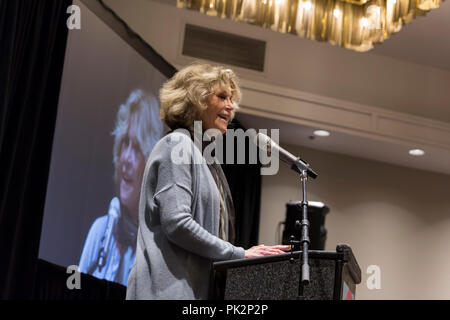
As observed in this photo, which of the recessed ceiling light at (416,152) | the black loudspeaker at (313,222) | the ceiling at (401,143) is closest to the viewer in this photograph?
the black loudspeaker at (313,222)

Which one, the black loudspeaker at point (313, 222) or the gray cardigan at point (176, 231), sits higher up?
the black loudspeaker at point (313, 222)

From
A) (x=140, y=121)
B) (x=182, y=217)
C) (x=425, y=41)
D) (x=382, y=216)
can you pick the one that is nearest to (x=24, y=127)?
(x=140, y=121)

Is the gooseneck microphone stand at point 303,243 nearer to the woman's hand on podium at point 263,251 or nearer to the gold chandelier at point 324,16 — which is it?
the woman's hand on podium at point 263,251

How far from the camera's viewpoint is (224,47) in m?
5.70

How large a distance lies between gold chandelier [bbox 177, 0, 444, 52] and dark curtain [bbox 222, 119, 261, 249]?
1918mm

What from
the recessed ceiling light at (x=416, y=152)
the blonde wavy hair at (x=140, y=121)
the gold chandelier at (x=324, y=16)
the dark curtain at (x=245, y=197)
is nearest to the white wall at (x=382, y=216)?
the dark curtain at (x=245, y=197)

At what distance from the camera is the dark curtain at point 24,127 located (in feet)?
9.66

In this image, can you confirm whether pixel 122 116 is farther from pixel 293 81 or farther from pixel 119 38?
pixel 293 81

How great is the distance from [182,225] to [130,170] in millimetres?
2530

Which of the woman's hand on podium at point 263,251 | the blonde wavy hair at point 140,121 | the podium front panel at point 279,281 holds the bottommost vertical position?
the podium front panel at point 279,281

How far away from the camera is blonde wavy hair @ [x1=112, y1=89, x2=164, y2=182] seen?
3.90 meters

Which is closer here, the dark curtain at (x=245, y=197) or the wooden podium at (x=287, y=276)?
the wooden podium at (x=287, y=276)

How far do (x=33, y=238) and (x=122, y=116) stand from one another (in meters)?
1.15
